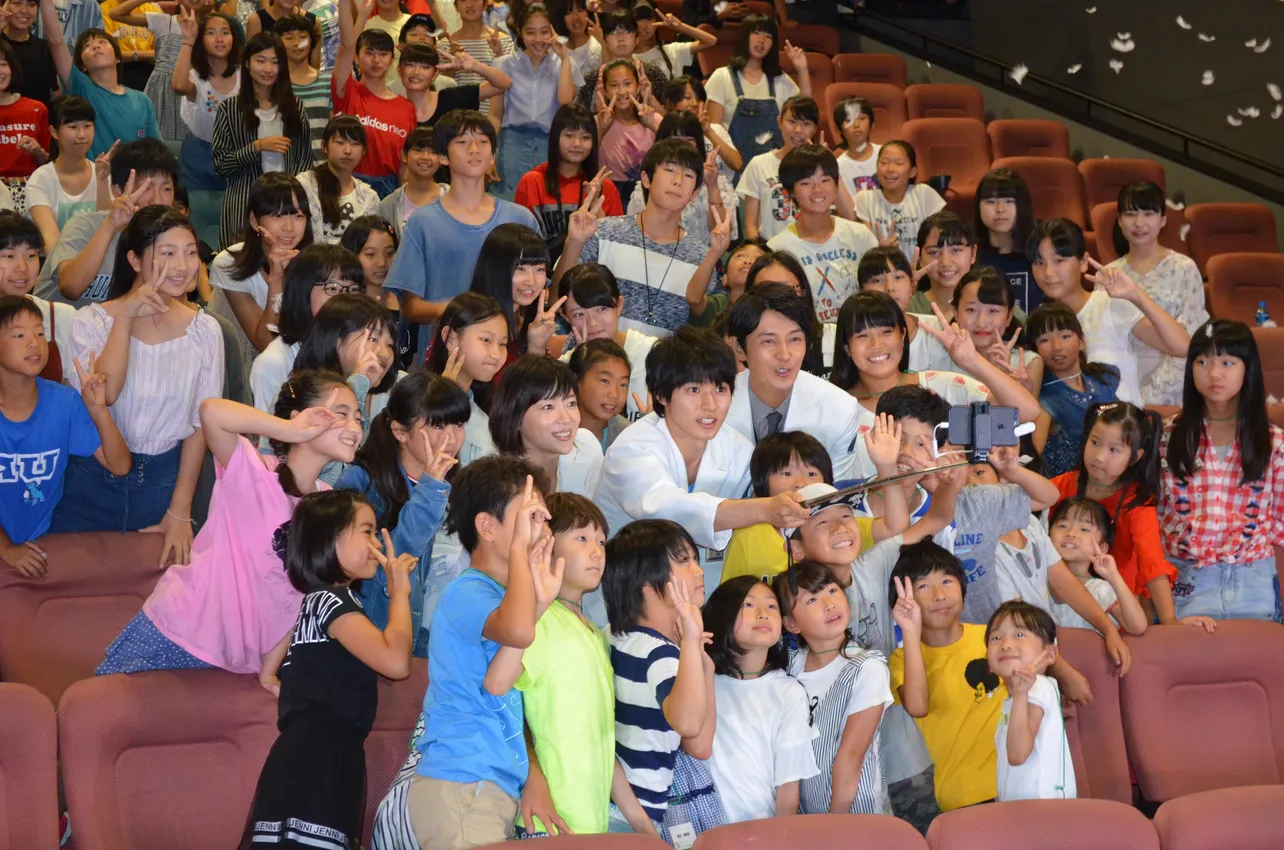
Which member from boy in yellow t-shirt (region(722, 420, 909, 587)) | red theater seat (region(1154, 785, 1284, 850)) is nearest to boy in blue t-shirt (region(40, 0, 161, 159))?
boy in yellow t-shirt (region(722, 420, 909, 587))

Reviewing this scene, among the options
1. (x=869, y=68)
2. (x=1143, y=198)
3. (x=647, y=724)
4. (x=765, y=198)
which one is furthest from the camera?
(x=869, y=68)

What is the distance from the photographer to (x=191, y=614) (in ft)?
9.31

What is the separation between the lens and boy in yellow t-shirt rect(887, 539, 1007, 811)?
9.94 ft

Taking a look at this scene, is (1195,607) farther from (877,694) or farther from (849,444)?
(877,694)

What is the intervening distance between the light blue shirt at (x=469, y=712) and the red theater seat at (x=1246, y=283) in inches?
164

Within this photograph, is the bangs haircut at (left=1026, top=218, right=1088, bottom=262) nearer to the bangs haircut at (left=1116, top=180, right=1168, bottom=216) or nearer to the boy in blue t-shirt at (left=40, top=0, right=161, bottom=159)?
the bangs haircut at (left=1116, top=180, right=1168, bottom=216)

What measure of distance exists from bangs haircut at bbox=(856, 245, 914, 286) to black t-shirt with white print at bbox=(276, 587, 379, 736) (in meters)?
2.25

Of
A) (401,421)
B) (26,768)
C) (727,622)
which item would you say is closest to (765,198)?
(401,421)

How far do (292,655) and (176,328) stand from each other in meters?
1.34

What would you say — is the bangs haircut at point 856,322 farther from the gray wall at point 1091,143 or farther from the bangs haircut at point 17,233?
the gray wall at point 1091,143

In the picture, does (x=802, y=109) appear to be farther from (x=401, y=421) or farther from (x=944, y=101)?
(x=401, y=421)

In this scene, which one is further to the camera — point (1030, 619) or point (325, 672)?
point (1030, 619)

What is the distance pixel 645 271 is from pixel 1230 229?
3.12 m

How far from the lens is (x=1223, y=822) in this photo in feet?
8.04
